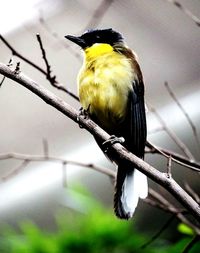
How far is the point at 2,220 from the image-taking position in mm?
2660

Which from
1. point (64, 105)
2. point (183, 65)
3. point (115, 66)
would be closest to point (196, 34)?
point (183, 65)

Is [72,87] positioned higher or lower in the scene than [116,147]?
higher

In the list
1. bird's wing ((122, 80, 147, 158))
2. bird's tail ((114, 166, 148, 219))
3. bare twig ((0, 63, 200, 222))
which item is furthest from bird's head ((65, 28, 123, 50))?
bare twig ((0, 63, 200, 222))

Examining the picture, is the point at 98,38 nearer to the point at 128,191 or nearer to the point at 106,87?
the point at 106,87

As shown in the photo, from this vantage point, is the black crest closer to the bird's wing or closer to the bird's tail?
the bird's wing

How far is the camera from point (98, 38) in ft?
5.48

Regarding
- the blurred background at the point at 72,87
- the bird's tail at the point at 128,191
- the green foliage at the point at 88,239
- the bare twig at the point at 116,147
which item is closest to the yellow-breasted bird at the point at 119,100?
the bird's tail at the point at 128,191

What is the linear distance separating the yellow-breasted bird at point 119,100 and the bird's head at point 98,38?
5 centimetres

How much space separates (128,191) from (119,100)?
0.72ft

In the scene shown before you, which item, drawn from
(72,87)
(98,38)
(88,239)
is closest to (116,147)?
(98,38)

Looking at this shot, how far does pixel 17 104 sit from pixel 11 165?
11.3 inches

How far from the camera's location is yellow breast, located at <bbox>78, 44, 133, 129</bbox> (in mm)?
1515

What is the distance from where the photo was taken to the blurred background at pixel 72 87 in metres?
2.46

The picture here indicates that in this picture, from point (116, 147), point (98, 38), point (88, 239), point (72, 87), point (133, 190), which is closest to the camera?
point (116, 147)
